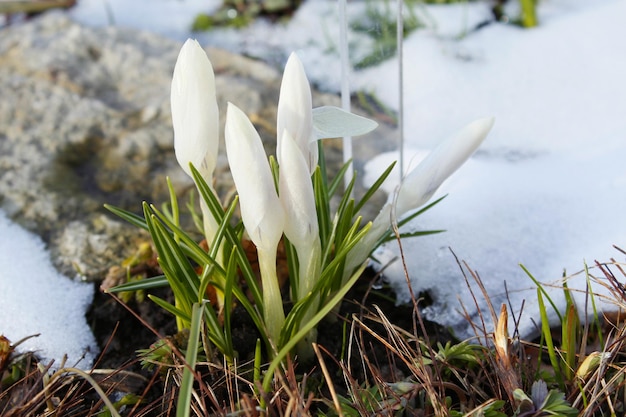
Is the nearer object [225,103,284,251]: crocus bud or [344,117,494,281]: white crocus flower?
[225,103,284,251]: crocus bud

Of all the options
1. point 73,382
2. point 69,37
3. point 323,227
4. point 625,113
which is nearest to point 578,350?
point 323,227

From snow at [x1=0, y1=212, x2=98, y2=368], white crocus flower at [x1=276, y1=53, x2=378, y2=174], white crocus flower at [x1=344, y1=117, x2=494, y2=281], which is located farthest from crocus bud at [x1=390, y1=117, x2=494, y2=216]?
snow at [x1=0, y1=212, x2=98, y2=368]

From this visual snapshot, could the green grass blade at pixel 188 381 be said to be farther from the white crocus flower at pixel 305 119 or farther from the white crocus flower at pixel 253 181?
the white crocus flower at pixel 305 119

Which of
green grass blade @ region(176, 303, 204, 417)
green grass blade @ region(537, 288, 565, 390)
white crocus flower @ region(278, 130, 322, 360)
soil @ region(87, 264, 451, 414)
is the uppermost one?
white crocus flower @ region(278, 130, 322, 360)

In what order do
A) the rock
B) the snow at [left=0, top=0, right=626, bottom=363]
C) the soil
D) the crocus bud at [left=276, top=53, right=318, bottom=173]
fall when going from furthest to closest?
the rock, the snow at [left=0, top=0, right=626, bottom=363], the soil, the crocus bud at [left=276, top=53, right=318, bottom=173]

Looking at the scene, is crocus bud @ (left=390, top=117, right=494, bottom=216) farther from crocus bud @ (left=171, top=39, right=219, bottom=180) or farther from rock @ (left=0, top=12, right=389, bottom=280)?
rock @ (left=0, top=12, right=389, bottom=280)

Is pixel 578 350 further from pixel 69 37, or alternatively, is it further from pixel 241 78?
pixel 69 37

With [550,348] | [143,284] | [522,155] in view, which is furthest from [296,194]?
[522,155]

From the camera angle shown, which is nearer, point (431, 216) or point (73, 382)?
point (73, 382)

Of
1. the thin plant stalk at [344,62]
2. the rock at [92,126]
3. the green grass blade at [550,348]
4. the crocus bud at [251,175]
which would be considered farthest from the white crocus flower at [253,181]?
the rock at [92,126]
